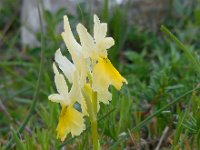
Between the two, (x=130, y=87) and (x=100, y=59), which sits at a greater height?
(x=130, y=87)

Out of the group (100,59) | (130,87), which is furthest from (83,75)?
(130,87)

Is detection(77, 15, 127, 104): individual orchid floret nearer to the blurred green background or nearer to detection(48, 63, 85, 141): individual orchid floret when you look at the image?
detection(48, 63, 85, 141): individual orchid floret

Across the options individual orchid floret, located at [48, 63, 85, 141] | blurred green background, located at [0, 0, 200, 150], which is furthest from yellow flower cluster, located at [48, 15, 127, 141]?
blurred green background, located at [0, 0, 200, 150]

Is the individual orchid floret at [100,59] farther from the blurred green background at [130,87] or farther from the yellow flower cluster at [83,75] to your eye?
the blurred green background at [130,87]

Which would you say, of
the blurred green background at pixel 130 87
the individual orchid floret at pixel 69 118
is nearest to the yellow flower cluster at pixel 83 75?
the individual orchid floret at pixel 69 118

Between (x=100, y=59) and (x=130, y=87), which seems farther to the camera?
(x=130, y=87)

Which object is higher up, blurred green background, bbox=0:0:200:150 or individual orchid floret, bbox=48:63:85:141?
blurred green background, bbox=0:0:200:150

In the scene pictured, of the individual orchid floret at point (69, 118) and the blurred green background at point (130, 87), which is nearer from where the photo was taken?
the individual orchid floret at point (69, 118)

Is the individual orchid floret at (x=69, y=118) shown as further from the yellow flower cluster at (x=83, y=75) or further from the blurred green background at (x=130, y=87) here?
the blurred green background at (x=130, y=87)

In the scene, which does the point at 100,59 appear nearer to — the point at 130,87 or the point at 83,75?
the point at 83,75

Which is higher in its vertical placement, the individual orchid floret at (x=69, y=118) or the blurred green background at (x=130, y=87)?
the blurred green background at (x=130, y=87)
